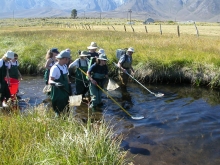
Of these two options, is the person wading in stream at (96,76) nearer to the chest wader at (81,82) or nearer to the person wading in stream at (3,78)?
the chest wader at (81,82)

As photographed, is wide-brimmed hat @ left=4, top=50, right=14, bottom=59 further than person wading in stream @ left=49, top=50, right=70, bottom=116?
Yes

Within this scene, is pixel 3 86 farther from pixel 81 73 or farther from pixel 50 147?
pixel 50 147

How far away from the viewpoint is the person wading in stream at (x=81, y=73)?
10.6m

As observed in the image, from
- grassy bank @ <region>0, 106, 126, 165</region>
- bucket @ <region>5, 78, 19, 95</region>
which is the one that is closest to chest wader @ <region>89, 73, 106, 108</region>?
bucket @ <region>5, 78, 19, 95</region>

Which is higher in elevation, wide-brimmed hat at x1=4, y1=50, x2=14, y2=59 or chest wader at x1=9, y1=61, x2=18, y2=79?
wide-brimmed hat at x1=4, y1=50, x2=14, y2=59

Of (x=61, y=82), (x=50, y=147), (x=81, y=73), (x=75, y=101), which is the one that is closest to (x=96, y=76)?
(x=81, y=73)

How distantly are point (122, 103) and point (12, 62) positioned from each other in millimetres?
5069


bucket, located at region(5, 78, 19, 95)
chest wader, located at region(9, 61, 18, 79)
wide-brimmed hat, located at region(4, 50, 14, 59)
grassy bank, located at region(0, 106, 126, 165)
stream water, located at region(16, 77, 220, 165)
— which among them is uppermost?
wide-brimmed hat, located at region(4, 50, 14, 59)

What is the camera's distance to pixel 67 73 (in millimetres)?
7691

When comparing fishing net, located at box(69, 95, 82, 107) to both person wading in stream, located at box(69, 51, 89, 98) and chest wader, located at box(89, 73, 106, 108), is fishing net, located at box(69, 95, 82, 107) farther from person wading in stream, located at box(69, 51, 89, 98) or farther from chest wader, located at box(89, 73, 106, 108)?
person wading in stream, located at box(69, 51, 89, 98)

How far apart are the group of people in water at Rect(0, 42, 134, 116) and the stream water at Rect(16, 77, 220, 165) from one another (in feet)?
2.53

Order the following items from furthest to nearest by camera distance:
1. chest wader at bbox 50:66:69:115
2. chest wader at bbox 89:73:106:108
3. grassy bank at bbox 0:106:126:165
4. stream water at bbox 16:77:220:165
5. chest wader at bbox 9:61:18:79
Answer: chest wader at bbox 9:61:18:79 < chest wader at bbox 89:73:106:108 < chest wader at bbox 50:66:69:115 < stream water at bbox 16:77:220:165 < grassy bank at bbox 0:106:126:165

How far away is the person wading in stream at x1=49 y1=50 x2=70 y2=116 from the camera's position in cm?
711

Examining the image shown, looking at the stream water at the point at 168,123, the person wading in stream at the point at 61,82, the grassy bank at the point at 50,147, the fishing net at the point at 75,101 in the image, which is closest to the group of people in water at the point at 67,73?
the person wading in stream at the point at 61,82
